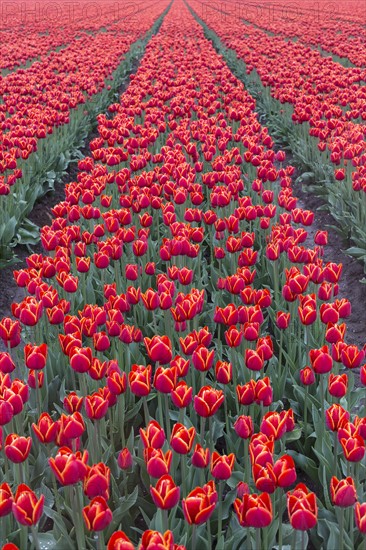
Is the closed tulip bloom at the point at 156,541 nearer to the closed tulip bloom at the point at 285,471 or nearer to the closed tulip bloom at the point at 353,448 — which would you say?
the closed tulip bloom at the point at 285,471

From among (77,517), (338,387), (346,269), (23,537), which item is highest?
(338,387)

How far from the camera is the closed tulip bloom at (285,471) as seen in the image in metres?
2.07

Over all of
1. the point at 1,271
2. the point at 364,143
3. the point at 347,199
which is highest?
the point at 364,143

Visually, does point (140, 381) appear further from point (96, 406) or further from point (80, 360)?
Answer: point (80, 360)

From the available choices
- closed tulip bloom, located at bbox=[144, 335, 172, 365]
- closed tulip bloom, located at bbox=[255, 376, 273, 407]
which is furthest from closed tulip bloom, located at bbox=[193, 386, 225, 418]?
closed tulip bloom, located at bbox=[144, 335, 172, 365]

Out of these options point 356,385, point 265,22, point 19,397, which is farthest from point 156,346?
point 265,22

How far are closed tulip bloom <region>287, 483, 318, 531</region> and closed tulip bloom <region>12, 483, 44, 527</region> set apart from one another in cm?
79

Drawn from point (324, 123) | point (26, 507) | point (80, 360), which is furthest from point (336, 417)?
point (324, 123)

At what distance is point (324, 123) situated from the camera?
8.05 m

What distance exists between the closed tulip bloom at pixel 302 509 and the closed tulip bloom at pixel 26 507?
787 millimetres

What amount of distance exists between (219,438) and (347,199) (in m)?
4.22

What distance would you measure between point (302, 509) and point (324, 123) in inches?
271

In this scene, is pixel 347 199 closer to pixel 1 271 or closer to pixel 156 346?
pixel 1 271

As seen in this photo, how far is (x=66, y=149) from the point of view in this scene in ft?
33.0
